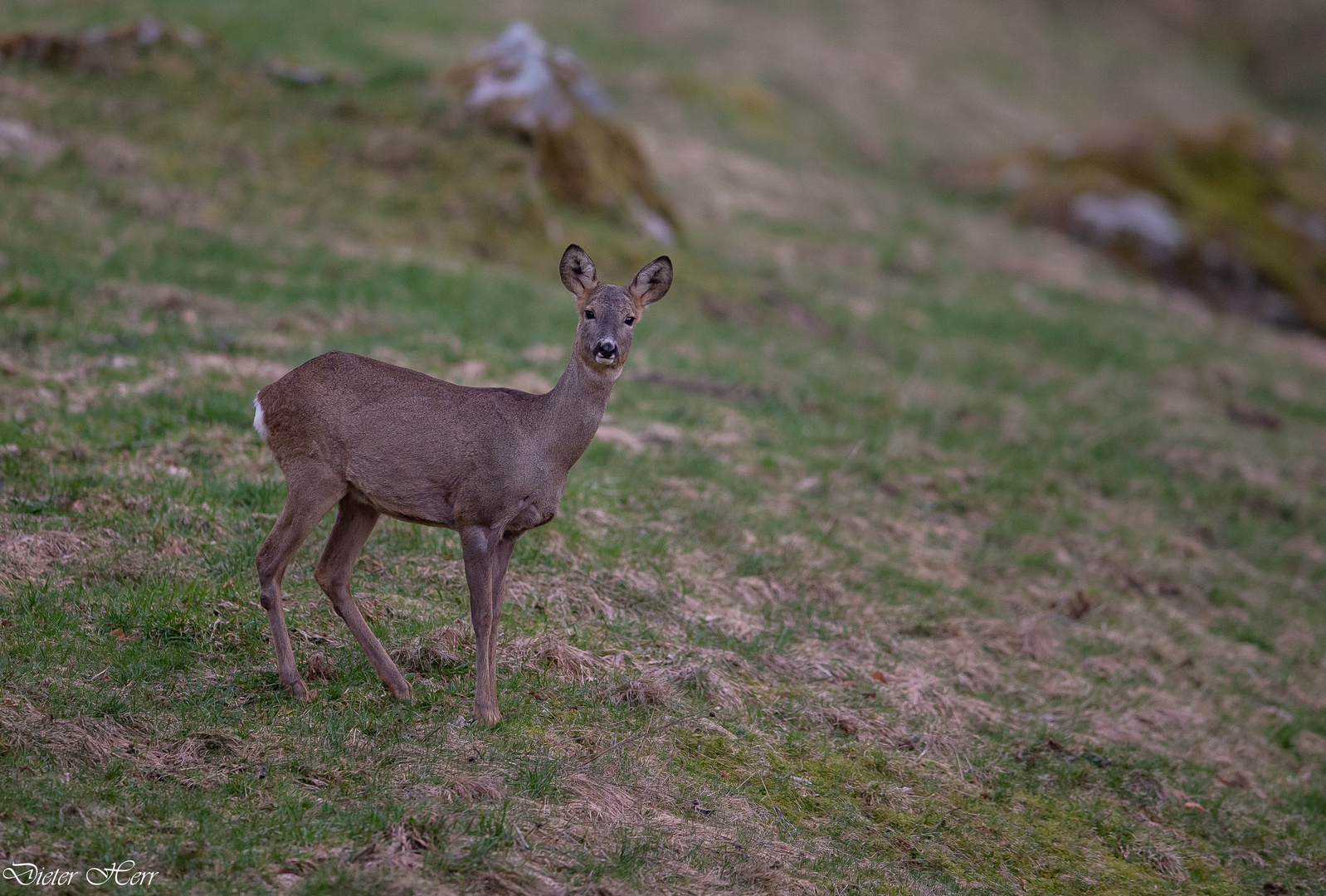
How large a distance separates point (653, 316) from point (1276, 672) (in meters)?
7.33

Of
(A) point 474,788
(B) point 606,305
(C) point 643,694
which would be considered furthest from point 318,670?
(B) point 606,305

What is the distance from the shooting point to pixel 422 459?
18.9 feet

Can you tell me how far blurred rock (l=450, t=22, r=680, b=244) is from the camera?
15.3 m

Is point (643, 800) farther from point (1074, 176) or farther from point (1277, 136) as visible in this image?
point (1277, 136)

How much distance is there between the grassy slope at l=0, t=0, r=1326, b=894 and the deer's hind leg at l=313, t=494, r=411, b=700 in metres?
0.17

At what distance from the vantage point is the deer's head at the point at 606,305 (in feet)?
19.4

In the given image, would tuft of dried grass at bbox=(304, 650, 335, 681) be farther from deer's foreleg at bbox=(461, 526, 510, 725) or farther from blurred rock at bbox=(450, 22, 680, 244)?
blurred rock at bbox=(450, 22, 680, 244)

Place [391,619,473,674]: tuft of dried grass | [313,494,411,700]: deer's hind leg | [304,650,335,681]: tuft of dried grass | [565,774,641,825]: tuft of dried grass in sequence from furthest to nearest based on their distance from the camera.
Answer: [391,619,473,674]: tuft of dried grass < [304,650,335,681]: tuft of dried grass < [313,494,411,700]: deer's hind leg < [565,774,641,825]: tuft of dried grass

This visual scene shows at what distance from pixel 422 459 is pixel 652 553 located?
2.39 m

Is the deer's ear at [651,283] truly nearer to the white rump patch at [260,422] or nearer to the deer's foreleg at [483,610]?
the deer's foreleg at [483,610]

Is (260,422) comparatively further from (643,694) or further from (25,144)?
(25,144)

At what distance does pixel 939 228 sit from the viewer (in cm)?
2106

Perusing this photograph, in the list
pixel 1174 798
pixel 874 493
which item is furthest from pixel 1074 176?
pixel 1174 798

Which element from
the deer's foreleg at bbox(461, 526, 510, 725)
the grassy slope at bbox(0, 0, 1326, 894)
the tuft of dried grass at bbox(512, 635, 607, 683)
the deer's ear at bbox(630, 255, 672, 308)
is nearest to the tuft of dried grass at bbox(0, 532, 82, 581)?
the grassy slope at bbox(0, 0, 1326, 894)
